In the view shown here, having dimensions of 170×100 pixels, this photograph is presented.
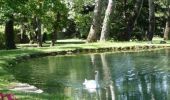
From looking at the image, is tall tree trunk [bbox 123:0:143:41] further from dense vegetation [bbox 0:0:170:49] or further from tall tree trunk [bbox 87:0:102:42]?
tall tree trunk [bbox 87:0:102:42]

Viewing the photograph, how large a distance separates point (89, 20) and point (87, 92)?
115 feet

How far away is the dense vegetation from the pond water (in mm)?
11194

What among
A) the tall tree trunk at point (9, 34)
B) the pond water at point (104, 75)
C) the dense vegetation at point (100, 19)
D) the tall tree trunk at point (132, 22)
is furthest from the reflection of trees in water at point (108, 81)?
the tall tree trunk at point (132, 22)

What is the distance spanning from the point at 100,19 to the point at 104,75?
2397 centimetres

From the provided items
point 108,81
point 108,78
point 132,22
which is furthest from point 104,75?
point 132,22

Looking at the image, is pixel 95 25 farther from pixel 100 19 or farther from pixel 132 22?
pixel 132 22

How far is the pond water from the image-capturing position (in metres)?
17.1

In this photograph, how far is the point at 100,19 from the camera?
1802 inches

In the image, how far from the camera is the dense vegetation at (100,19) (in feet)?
145

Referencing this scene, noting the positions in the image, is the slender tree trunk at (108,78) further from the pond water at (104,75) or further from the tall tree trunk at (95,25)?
the tall tree trunk at (95,25)

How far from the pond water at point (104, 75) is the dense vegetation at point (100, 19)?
1119 centimetres

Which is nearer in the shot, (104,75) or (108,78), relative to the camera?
(108,78)

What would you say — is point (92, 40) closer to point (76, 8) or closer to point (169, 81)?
point (76, 8)

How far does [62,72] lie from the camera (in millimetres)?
24094
